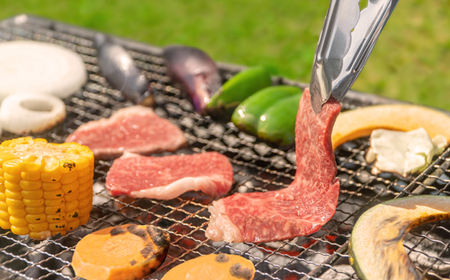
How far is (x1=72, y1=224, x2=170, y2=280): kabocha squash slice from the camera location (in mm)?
2139

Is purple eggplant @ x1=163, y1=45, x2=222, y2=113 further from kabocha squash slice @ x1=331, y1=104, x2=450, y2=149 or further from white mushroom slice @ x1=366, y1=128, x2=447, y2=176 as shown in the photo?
white mushroom slice @ x1=366, y1=128, x2=447, y2=176

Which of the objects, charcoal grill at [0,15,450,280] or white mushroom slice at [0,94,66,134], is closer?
charcoal grill at [0,15,450,280]

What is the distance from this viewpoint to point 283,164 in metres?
3.09

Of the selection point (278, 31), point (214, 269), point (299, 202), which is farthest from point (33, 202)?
point (278, 31)

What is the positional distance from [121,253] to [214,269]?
44 centimetres

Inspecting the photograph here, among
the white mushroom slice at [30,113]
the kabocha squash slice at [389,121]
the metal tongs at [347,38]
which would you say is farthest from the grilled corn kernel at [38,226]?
the kabocha squash slice at [389,121]

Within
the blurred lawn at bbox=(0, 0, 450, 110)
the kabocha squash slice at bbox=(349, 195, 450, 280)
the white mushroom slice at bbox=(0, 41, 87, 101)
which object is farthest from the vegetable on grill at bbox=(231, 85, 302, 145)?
the blurred lawn at bbox=(0, 0, 450, 110)

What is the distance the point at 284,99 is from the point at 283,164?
52cm

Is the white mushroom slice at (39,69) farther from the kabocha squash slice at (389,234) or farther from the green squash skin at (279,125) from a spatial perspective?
the kabocha squash slice at (389,234)

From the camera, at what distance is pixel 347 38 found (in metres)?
2.07

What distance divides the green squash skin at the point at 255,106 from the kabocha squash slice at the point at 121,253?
3.68ft

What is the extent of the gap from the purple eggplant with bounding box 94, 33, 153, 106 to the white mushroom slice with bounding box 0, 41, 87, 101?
0.65 feet

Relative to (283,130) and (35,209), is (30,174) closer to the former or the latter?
(35,209)

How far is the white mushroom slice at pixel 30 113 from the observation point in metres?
3.20
